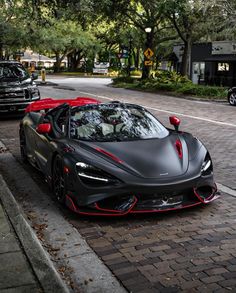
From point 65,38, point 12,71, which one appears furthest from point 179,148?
point 65,38

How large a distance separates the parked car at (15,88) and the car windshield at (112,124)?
28.6 ft

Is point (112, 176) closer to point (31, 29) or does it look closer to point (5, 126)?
point (5, 126)

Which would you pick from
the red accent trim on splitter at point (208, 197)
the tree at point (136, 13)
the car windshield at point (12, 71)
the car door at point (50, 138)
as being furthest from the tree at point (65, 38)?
the red accent trim on splitter at point (208, 197)

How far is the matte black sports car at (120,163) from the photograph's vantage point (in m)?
5.32

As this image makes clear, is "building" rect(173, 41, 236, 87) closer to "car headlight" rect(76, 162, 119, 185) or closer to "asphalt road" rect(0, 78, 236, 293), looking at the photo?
"asphalt road" rect(0, 78, 236, 293)

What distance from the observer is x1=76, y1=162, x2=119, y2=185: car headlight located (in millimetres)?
5312

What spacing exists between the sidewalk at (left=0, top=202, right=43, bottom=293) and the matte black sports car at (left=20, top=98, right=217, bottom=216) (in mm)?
1015

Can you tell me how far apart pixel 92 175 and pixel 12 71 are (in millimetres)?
11367

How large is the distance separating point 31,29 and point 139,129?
33.4m

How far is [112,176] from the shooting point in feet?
17.4

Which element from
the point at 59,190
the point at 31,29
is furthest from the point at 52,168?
the point at 31,29

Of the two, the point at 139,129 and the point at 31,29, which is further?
the point at 31,29

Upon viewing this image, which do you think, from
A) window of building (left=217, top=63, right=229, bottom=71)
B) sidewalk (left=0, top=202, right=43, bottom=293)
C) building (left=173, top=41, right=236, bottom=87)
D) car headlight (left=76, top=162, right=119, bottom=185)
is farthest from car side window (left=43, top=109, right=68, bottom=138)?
window of building (left=217, top=63, right=229, bottom=71)

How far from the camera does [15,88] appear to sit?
15.1m
